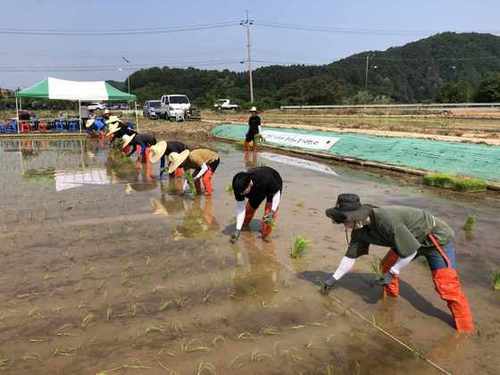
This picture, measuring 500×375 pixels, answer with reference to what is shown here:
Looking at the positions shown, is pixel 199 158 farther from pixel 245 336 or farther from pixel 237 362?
pixel 237 362

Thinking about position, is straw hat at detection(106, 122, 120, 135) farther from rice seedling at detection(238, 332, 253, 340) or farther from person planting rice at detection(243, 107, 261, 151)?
rice seedling at detection(238, 332, 253, 340)

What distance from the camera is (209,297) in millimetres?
4645

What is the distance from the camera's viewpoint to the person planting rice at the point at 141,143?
13.4 m

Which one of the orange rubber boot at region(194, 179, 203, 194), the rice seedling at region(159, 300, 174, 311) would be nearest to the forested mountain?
the orange rubber boot at region(194, 179, 203, 194)

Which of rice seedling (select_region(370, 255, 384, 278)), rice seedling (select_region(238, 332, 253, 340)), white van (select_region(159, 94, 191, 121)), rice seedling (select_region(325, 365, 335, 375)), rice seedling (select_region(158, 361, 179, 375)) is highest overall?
white van (select_region(159, 94, 191, 121))

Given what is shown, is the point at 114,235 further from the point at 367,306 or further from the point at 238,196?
the point at 367,306

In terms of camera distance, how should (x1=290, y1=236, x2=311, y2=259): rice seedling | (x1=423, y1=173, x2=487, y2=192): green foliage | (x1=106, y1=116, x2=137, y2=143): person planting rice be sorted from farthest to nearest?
(x1=106, y1=116, x2=137, y2=143): person planting rice → (x1=423, y1=173, x2=487, y2=192): green foliage → (x1=290, y1=236, x2=311, y2=259): rice seedling

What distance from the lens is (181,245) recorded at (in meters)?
6.25

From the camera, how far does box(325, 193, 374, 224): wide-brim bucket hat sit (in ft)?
12.9

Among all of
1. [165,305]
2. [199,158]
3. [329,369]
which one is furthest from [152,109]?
[329,369]

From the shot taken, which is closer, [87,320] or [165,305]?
[87,320]

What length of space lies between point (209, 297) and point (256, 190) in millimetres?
1834

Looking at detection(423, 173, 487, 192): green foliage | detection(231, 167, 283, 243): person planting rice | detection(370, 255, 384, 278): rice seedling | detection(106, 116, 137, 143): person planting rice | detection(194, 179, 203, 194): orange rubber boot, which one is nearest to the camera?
detection(370, 255, 384, 278): rice seedling

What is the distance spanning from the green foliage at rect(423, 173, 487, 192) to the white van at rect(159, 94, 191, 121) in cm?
2516
